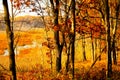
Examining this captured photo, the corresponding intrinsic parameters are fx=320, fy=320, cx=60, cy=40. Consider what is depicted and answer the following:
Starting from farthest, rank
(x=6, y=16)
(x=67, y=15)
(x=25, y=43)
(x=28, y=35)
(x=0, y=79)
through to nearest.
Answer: (x=28, y=35)
(x=25, y=43)
(x=67, y=15)
(x=0, y=79)
(x=6, y=16)

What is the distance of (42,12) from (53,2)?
8631 mm

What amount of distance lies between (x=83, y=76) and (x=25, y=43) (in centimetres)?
6768

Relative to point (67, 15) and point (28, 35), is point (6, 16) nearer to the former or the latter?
point (67, 15)

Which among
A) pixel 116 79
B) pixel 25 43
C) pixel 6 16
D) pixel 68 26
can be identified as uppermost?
pixel 6 16

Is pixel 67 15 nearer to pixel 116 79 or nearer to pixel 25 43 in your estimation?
pixel 116 79

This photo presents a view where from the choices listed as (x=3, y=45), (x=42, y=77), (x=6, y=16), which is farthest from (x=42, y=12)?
(x=3, y=45)

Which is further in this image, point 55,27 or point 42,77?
point 55,27

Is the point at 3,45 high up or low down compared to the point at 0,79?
down

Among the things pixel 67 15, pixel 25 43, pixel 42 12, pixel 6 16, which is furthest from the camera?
pixel 25 43

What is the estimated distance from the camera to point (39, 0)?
30.1 metres

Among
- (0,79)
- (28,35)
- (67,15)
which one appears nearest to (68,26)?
(67,15)

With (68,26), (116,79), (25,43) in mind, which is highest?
(68,26)

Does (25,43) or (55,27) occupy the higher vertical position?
(55,27)

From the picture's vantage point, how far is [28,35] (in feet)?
314
